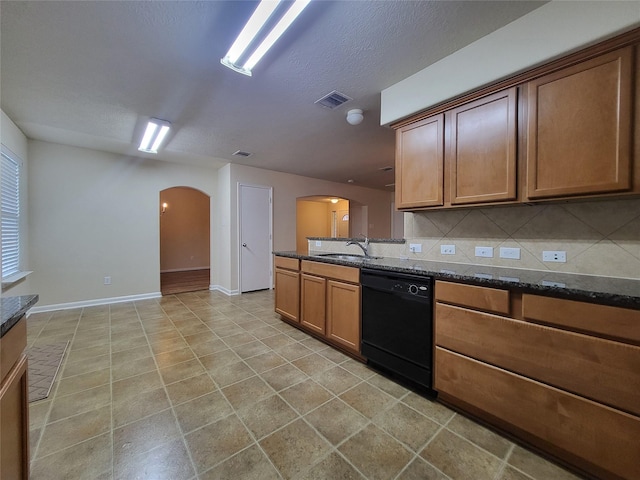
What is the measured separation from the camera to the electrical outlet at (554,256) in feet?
5.69

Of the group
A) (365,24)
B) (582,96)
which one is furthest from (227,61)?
(582,96)

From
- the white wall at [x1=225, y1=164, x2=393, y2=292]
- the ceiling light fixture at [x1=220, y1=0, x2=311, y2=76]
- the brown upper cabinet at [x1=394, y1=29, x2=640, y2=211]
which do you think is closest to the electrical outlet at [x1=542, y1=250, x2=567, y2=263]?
the brown upper cabinet at [x1=394, y1=29, x2=640, y2=211]

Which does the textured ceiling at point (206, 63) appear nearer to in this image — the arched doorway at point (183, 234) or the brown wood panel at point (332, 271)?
the brown wood panel at point (332, 271)

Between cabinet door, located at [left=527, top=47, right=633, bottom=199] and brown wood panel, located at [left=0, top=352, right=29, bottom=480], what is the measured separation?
2707 millimetres

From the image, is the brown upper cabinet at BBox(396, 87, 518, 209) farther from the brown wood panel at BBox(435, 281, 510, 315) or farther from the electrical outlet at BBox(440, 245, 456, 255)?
the brown wood panel at BBox(435, 281, 510, 315)

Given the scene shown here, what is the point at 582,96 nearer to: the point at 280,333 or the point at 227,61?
the point at 227,61

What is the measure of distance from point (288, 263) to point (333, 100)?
1889 millimetres

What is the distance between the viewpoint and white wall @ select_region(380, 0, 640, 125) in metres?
1.35

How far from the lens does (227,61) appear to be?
1865 millimetres

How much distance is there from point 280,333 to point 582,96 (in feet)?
10.5

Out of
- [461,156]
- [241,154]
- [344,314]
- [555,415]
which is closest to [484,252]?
[461,156]

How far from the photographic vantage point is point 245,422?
5.29ft

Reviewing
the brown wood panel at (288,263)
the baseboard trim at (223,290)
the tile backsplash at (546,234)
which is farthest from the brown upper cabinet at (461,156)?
the baseboard trim at (223,290)

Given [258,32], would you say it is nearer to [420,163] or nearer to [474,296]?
[420,163]
